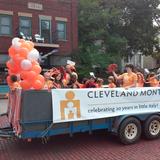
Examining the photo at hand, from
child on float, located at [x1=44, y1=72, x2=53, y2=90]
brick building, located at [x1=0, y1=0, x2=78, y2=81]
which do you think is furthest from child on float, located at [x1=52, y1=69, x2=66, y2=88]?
brick building, located at [x1=0, y1=0, x2=78, y2=81]

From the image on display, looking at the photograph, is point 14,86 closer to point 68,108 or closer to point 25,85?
point 25,85

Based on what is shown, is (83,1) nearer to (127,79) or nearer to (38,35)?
(38,35)

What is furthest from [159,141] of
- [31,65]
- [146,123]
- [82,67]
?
[82,67]

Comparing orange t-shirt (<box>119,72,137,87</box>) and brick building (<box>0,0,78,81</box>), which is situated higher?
brick building (<box>0,0,78,81</box>)

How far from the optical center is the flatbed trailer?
7.40m

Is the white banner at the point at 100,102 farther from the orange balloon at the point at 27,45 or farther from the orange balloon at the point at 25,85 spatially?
the orange balloon at the point at 27,45

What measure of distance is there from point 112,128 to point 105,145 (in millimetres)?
445

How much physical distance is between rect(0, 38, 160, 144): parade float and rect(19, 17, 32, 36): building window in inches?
790

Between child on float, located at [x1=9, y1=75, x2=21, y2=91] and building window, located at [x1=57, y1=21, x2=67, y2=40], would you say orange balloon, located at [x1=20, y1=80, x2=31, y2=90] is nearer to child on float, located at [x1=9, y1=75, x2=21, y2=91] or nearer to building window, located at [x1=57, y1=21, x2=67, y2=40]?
child on float, located at [x1=9, y1=75, x2=21, y2=91]

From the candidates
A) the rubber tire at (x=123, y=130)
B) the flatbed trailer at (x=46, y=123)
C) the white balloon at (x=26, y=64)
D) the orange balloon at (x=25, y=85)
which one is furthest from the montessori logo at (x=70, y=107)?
the rubber tire at (x=123, y=130)

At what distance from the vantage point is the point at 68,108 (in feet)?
25.8

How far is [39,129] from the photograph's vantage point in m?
7.59

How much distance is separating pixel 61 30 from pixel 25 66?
22.5m

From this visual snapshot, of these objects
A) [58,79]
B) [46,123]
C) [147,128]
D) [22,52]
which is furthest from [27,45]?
[147,128]
